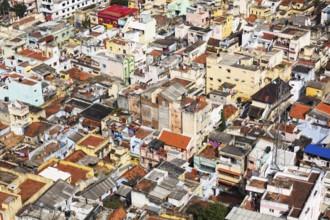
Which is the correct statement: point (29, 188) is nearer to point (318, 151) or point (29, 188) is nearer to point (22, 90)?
point (22, 90)

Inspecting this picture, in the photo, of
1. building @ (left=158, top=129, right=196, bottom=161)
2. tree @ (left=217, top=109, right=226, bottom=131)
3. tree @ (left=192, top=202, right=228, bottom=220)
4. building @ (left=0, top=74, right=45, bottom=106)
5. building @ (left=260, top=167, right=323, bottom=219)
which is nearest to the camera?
building @ (left=260, top=167, right=323, bottom=219)

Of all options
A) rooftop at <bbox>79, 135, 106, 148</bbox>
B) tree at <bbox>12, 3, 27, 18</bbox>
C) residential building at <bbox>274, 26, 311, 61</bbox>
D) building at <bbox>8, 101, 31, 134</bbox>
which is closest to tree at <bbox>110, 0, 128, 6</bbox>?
tree at <bbox>12, 3, 27, 18</bbox>

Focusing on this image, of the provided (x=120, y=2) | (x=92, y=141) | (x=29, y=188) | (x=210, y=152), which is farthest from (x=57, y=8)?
(x=29, y=188)

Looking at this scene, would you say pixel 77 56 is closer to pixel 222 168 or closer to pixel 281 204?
pixel 222 168

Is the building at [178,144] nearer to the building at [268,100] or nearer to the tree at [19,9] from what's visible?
the building at [268,100]

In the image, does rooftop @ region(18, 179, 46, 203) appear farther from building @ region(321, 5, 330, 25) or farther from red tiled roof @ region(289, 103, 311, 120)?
building @ region(321, 5, 330, 25)

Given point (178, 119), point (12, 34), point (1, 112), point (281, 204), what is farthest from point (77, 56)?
point (281, 204)

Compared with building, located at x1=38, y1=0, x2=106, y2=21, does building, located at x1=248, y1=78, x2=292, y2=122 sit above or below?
below
